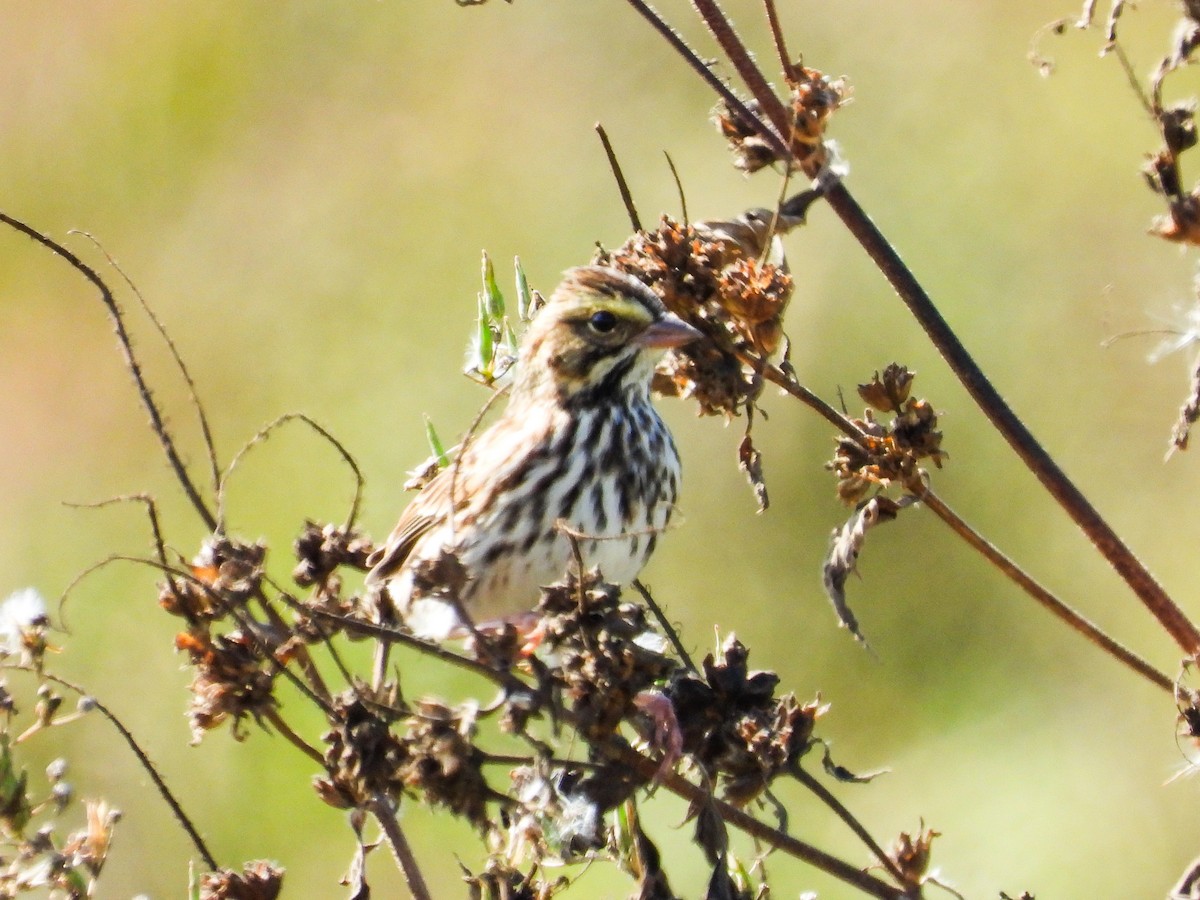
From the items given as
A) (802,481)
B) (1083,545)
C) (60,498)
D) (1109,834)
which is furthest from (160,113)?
(1109,834)

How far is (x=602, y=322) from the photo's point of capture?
4281 millimetres

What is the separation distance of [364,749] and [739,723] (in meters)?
0.54

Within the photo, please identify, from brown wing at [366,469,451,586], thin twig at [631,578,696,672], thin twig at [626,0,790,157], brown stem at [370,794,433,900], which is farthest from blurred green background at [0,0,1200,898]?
thin twig at [626,0,790,157]

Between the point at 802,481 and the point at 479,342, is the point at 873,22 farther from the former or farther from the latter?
the point at 479,342

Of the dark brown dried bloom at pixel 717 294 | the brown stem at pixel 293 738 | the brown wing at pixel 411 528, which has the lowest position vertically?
the brown stem at pixel 293 738

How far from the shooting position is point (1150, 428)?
6820 mm

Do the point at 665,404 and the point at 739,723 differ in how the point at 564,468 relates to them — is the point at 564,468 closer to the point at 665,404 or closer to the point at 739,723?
the point at 739,723

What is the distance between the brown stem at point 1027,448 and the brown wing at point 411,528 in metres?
1.64

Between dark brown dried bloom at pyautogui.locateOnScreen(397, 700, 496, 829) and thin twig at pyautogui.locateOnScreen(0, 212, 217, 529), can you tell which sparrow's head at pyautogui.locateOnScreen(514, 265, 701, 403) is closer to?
thin twig at pyautogui.locateOnScreen(0, 212, 217, 529)

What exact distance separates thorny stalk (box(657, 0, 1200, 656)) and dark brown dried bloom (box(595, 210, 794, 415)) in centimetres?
20

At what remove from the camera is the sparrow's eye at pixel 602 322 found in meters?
4.26

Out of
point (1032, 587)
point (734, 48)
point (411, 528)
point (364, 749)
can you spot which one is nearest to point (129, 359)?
point (364, 749)

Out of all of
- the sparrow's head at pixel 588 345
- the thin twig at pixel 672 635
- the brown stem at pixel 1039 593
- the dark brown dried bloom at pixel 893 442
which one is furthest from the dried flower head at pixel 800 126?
the sparrow's head at pixel 588 345

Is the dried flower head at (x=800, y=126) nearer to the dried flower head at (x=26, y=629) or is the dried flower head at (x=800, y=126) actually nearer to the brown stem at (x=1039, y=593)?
the brown stem at (x=1039, y=593)
